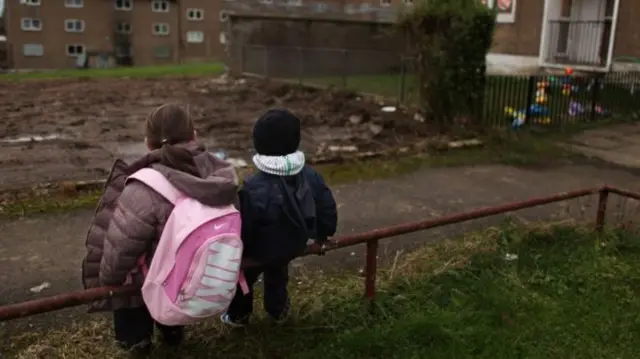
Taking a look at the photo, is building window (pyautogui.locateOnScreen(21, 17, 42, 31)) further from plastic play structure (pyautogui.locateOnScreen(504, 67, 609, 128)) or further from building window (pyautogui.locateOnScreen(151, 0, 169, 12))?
plastic play structure (pyautogui.locateOnScreen(504, 67, 609, 128))

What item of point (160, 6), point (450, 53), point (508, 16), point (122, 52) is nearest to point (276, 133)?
point (450, 53)

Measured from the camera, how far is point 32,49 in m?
55.3

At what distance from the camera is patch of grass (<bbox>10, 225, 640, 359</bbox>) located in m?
3.58

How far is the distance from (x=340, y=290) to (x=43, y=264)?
2.36 metres

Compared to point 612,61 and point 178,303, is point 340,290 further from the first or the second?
point 612,61

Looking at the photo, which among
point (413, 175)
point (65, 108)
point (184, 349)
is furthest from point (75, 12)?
point (184, 349)

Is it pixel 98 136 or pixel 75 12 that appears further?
pixel 75 12

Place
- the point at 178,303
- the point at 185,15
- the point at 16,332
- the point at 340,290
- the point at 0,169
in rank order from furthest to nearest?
the point at 185,15 < the point at 0,169 < the point at 340,290 < the point at 16,332 < the point at 178,303

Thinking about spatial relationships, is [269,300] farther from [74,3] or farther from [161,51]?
[161,51]

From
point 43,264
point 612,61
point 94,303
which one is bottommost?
point 43,264

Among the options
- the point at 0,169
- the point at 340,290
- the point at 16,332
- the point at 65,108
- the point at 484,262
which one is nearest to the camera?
the point at 16,332

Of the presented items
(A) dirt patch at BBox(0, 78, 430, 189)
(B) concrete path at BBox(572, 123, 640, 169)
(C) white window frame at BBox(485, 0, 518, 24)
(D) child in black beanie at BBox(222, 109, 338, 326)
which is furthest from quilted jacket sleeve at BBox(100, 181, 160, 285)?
(C) white window frame at BBox(485, 0, 518, 24)

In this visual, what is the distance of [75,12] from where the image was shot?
56.2m

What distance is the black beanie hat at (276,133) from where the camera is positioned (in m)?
3.19
